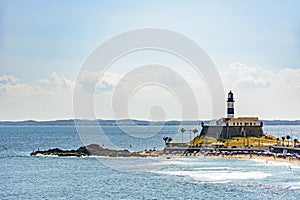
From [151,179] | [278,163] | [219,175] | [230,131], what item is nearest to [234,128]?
[230,131]

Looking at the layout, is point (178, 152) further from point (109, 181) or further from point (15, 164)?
point (109, 181)

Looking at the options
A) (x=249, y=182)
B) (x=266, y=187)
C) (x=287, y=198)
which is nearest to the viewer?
(x=287, y=198)

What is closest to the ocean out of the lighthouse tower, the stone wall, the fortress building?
the stone wall

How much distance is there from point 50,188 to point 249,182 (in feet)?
A: 69.8

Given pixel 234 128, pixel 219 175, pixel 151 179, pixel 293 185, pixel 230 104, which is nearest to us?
pixel 293 185

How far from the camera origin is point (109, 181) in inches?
2295

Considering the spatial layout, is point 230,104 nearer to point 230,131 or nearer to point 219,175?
point 230,131

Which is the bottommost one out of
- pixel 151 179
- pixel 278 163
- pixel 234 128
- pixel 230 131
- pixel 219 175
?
pixel 151 179

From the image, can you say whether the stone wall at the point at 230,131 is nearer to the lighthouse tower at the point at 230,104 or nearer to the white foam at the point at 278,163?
the lighthouse tower at the point at 230,104

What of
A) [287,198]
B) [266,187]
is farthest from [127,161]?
[287,198]

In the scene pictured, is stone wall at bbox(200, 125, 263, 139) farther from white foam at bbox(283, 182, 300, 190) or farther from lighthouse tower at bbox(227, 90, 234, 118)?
white foam at bbox(283, 182, 300, 190)

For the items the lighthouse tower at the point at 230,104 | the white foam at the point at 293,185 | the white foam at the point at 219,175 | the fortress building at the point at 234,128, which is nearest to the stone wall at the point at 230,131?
the fortress building at the point at 234,128

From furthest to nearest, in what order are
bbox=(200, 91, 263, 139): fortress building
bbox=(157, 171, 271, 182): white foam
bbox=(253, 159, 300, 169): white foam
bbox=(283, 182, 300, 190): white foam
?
bbox=(200, 91, 263, 139): fortress building → bbox=(253, 159, 300, 169): white foam → bbox=(157, 171, 271, 182): white foam → bbox=(283, 182, 300, 190): white foam

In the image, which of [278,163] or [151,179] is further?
[278,163]
